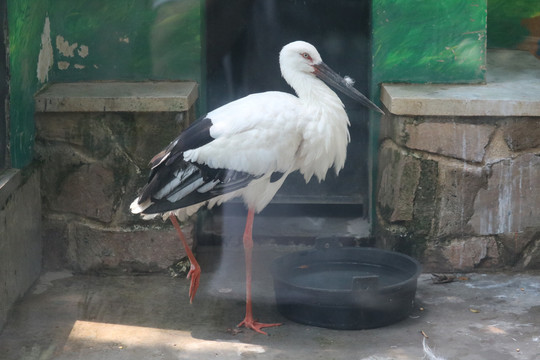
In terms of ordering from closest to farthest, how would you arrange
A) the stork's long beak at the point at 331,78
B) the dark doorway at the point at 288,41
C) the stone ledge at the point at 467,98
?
the stork's long beak at the point at 331,78 → the stone ledge at the point at 467,98 → the dark doorway at the point at 288,41

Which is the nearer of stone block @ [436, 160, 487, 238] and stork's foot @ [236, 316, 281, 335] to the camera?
stork's foot @ [236, 316, 281, 335]

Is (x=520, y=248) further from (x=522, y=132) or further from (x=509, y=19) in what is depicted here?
(x=509, y=19)

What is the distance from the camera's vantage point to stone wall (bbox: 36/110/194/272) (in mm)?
4812

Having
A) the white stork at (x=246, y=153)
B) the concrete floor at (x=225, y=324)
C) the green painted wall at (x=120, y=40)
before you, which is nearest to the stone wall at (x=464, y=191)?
the concrete floor at (x=225, y=324)

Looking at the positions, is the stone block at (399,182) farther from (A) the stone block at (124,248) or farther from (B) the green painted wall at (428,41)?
(A) the stone block at (124,248)

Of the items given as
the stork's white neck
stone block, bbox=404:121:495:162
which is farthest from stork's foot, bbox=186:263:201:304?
stone block, bbox=404:121:495:162

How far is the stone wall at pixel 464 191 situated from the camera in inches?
186

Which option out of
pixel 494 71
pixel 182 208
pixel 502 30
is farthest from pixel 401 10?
pixel 182 208

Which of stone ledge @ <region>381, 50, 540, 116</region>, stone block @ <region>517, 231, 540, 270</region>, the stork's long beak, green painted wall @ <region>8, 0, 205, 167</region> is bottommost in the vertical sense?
stone block @ <region>517, 231, 540, 270</region>

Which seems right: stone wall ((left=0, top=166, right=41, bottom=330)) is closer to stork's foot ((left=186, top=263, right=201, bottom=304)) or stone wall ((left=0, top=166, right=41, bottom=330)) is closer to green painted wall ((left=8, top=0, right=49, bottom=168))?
green painted wall ((left=8, top=0, right=49, bottom=168))

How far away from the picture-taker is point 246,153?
415cm

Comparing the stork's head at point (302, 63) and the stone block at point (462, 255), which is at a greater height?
the stork's head at point (302, 63)

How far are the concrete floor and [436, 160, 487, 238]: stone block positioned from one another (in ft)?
0.98

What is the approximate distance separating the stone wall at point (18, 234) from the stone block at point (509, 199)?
238cm
